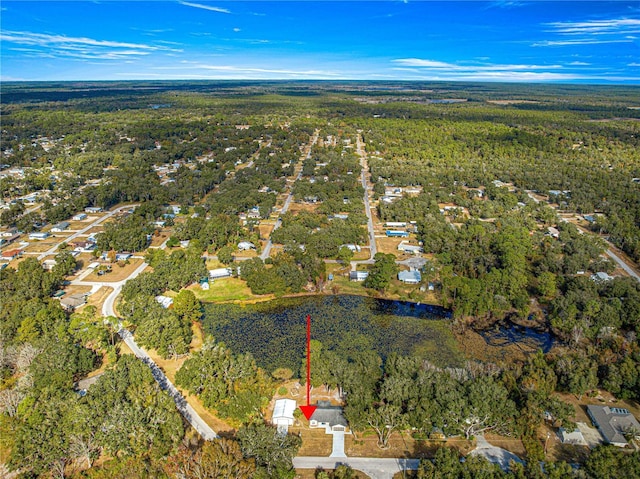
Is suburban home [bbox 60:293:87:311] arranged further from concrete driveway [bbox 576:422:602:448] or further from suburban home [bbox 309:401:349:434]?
concrete driveway [bbox 576:422:602:448]

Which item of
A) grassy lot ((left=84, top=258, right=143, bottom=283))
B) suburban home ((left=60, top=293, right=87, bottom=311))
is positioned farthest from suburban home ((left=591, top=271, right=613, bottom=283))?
suburban home ((left=60, top=293, right=87, bottom=311))

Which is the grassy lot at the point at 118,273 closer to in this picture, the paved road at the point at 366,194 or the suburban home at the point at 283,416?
the suburban home at the point at 283,416

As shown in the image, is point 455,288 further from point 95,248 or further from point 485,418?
point 95,248

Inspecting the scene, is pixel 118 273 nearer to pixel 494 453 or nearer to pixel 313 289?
pixel 313 289

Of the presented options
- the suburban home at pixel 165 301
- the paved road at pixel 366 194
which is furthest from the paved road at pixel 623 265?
the suburban home at pixel 165 301

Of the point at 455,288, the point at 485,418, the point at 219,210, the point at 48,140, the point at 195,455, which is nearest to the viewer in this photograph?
the point at 195,455

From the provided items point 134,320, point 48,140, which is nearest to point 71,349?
point 134,320
